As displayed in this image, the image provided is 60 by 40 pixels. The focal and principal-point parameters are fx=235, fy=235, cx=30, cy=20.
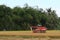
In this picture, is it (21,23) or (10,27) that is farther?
(21,23)

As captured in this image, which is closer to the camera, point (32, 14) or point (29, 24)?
point (29, 24)

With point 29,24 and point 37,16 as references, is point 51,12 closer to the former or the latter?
point 37,16

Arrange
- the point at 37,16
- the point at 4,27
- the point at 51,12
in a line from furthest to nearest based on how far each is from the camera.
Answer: the point at 51,12 → the point at 37,16 → the point at 4,27

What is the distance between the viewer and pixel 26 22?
139ft

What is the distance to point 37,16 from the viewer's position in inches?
1801

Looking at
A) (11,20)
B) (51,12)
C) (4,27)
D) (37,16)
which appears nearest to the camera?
(4,27)

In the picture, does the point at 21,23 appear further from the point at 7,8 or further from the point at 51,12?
the point at 51,12

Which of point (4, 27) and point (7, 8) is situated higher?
point (7, 8)

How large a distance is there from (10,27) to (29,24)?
4.21 m

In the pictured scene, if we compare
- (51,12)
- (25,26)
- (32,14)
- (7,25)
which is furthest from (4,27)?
(51,12)

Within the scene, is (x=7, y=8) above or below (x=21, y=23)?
above

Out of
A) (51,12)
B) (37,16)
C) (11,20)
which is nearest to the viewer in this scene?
(11,20)

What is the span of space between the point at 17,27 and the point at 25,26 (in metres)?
1.46

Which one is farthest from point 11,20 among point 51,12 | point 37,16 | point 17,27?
point 51,12
